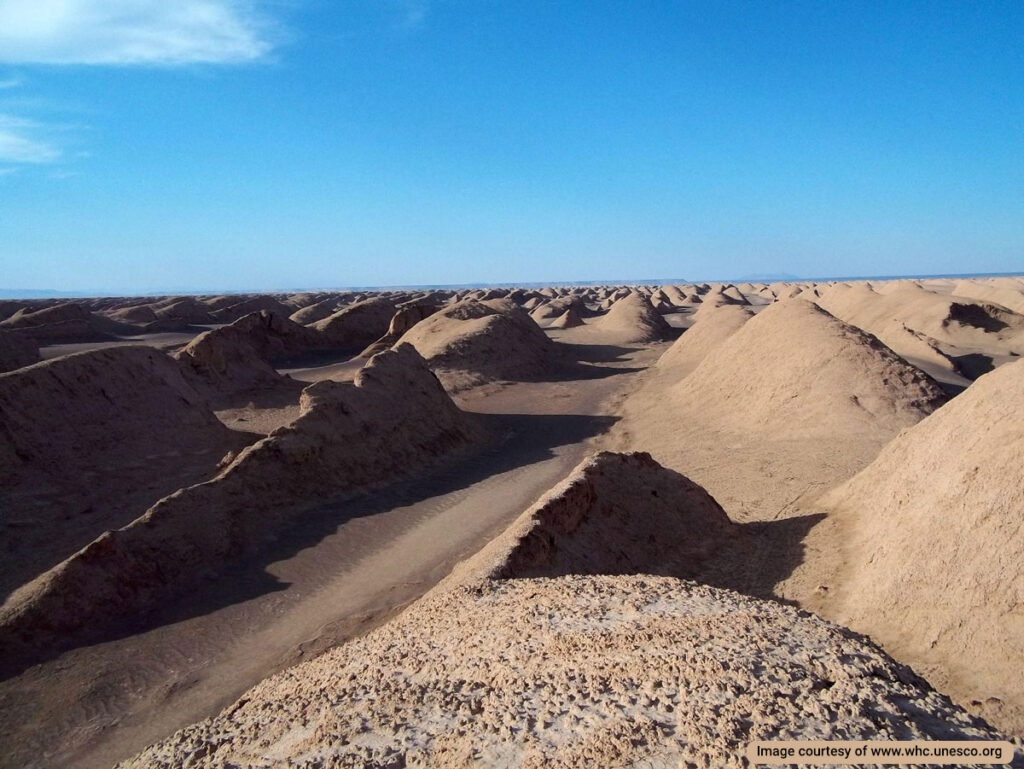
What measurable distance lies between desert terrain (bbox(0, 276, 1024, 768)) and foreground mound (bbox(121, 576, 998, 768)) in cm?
2

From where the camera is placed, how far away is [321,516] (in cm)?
1102

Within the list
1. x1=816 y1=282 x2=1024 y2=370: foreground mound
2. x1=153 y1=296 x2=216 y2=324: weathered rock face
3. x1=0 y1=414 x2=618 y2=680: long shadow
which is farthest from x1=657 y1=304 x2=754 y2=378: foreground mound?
x1=153 y1=296 x2=216 y2=324: weathered rock face

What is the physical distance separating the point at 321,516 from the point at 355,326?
75.8ft

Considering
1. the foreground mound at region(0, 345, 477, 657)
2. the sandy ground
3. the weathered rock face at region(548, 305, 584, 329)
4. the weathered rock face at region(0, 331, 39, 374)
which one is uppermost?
the weathered rock face at region(0, 331, 39, 374)

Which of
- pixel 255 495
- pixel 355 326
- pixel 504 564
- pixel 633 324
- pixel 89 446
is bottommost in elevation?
pixel 255 495

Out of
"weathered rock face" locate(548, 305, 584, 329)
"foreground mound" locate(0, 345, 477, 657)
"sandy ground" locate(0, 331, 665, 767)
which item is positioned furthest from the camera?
"weathered rock face" locate(548, 305, 584, 329)

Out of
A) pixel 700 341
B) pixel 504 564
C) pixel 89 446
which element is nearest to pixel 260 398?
pixel 89 446

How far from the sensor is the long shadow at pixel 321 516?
760cm

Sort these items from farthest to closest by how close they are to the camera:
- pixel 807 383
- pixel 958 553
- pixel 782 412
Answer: pixel 807 383 → pixel 782 412 → pixel 958 553

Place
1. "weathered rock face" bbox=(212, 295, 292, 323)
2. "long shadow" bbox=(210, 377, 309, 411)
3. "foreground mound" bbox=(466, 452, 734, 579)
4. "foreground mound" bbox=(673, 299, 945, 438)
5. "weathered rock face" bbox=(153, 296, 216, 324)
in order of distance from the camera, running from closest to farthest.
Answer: "foreground mound" bbox=(466, 452, 734, 579)
"foreground mound" bbox=(673, 299, 945, 438)
"long shadow" bbox=(210, 377, 309, 411)
"weathered rock face" bbox=(153, 296, 216, 324)
"weathered rock face" bbox=(212, 295, 292, 323)

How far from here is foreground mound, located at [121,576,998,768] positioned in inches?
136

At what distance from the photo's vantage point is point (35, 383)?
1192 centimetres

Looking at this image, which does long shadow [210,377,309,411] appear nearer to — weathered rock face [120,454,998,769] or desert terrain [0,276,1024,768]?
desert terrain [0,276,1024,768]

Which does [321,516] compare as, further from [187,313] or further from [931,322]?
[187,313]
